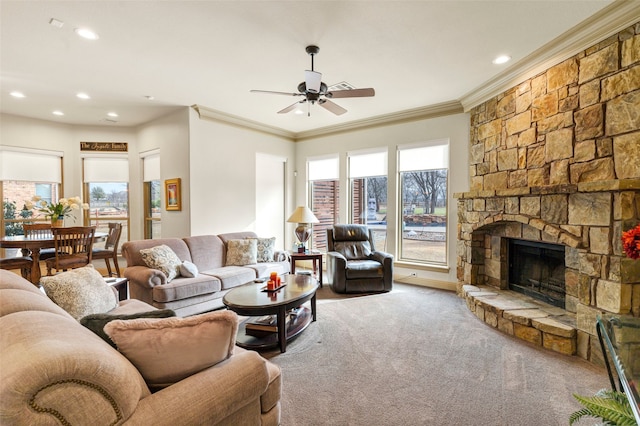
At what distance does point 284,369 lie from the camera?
2.50 m

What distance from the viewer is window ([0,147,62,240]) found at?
203 inches

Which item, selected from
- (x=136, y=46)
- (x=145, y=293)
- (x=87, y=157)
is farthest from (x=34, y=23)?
(x=87, y=157)

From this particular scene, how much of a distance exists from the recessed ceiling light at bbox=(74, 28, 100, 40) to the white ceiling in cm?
4

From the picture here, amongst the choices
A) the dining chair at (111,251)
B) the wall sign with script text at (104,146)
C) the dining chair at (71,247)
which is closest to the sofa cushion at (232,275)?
the dining chair at (71,247)

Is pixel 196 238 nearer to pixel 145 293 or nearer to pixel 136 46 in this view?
pixel 145 293

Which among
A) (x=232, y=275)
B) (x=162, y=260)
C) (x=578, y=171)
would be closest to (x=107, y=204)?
(x=162, y=260)

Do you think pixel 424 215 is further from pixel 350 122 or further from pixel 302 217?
pixel 350 122

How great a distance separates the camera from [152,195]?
586 centimetres

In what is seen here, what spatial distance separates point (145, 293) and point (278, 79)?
294cm

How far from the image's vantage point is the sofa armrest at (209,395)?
1.09 meters

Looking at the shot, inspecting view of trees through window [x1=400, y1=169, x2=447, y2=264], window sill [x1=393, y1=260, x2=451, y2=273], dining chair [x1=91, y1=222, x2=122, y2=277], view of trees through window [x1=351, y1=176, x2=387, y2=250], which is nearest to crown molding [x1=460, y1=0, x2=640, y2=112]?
view of trees through window [x1=400, y1=169, x2=447, y2=264]

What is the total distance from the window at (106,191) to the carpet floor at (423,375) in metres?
4.95

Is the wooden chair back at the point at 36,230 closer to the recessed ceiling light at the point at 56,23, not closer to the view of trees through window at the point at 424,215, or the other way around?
the recessed ceiling light at the point at 56,23

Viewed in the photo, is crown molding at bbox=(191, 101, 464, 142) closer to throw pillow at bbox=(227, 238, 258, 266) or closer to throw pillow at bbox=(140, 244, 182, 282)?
throw pillow at bbox=(227, 238, 258, 266)
